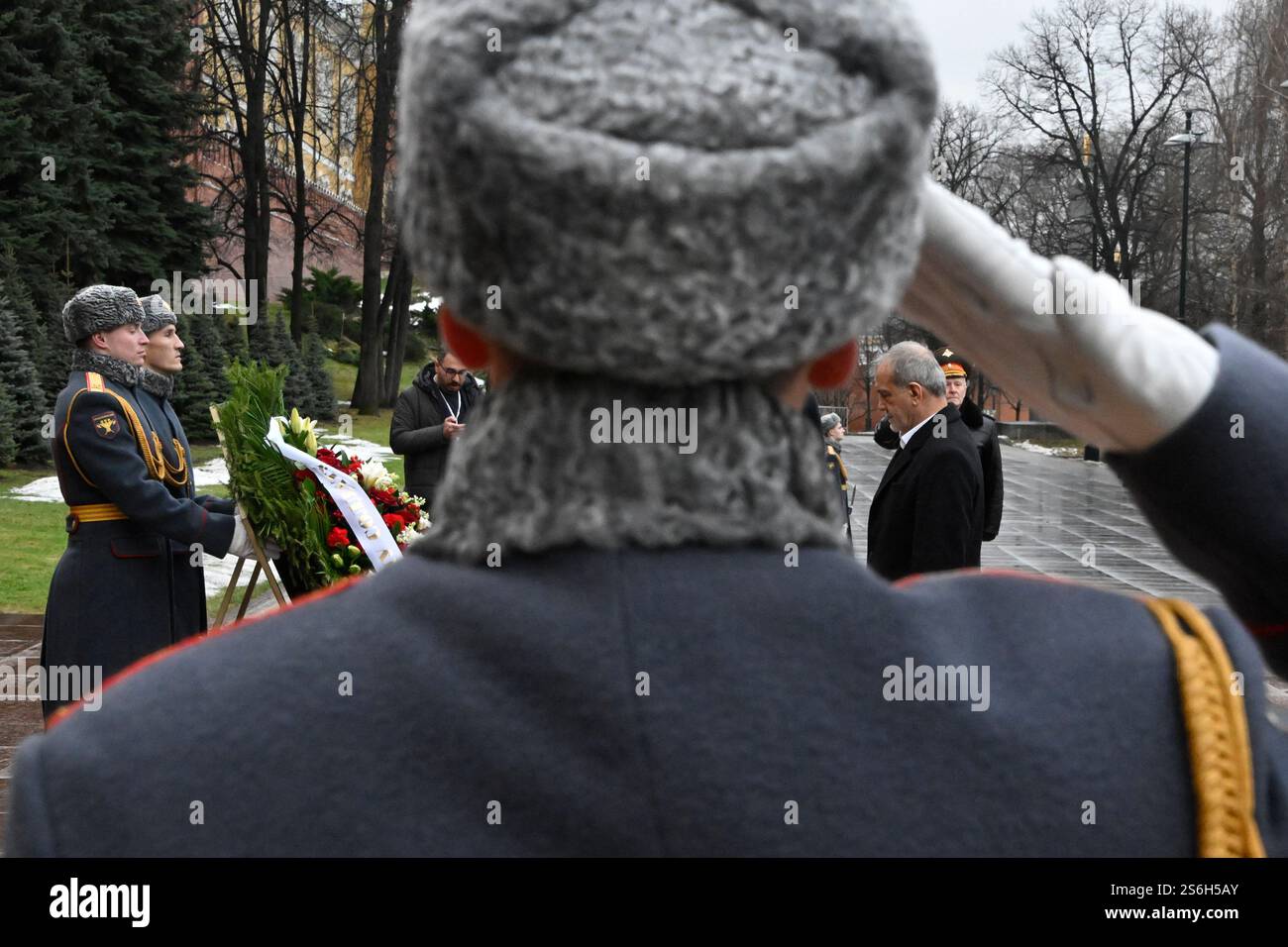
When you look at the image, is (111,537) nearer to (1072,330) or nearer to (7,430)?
(1072,330)

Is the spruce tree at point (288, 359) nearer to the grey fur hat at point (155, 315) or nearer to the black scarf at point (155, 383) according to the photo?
the grey fur hat at point (155, 315)

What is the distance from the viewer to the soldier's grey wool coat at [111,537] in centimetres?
561

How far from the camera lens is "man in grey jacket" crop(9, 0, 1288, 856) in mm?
991

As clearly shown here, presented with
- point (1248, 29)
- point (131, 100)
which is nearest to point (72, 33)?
point (131, 100)

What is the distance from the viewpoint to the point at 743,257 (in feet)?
3.30

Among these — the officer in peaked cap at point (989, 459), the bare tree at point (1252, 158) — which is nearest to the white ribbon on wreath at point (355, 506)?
the officer in peaked cap at point (989, 459)

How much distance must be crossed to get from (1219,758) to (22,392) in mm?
19420

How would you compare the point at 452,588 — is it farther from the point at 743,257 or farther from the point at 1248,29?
the point at 1248,29

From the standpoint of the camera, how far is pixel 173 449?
606cm

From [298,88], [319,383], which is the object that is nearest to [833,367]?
[319,383]

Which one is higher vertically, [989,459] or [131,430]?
[131,430]

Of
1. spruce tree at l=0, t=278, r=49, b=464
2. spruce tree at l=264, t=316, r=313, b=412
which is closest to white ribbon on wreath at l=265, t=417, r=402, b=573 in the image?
spruce tree at l=0, t=278, r=49, b=464

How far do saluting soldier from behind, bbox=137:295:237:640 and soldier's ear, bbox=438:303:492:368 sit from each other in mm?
5032
